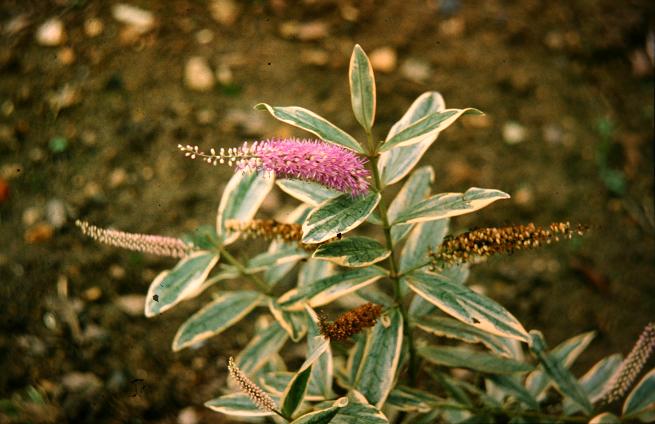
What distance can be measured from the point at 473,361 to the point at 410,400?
7.8 inches

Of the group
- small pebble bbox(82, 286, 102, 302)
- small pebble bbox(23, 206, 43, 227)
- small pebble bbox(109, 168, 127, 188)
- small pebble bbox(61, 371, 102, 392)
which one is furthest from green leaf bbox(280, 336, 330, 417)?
small pebble bbox(23, 206, 43, 227)

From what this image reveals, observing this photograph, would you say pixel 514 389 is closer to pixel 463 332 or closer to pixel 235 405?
pixel 463 332

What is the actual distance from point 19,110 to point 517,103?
193 centimetres

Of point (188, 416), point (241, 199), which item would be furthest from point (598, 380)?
point (188, 416)

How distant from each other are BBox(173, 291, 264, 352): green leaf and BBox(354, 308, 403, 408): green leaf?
13.3 inches

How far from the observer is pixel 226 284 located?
2.07 metres

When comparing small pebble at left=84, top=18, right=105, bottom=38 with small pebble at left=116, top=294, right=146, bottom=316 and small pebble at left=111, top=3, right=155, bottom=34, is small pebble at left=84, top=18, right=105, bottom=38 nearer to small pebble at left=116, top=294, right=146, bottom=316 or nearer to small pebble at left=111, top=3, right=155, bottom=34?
small pebble at left=111, top=3, right=155, bottom=34

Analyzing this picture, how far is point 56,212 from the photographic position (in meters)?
2.20

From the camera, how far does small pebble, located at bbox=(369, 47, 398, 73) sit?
7.98 ft

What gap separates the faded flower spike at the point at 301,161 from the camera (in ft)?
3.39

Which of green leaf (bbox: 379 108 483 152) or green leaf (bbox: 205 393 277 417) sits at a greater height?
green leaf (bbox: 379 108 483 152)

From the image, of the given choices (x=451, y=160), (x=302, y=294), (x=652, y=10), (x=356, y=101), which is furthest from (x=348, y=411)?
(x=652, y=10)

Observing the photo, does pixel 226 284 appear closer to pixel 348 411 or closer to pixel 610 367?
pixel 348 411

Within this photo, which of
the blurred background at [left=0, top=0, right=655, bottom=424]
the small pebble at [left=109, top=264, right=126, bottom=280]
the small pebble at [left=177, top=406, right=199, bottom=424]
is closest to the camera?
the small pebble at [left=177, top=406, right=199, bottom=424]
